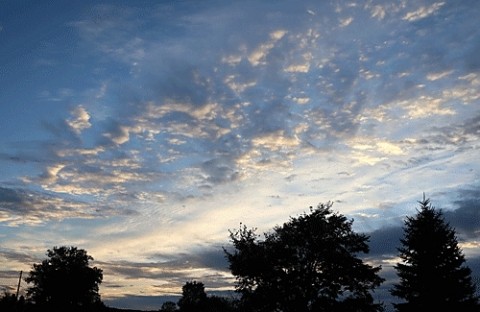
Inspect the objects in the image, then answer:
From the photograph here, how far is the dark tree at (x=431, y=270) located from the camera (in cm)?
3094

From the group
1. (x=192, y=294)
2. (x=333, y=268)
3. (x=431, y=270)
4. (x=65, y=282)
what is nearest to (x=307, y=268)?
(x=333, y=268)

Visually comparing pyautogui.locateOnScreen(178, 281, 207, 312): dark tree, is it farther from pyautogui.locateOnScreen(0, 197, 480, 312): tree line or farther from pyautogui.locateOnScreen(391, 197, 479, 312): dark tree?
pyautogui.locateOnScreen(391, 197, 479, 312): dark tree

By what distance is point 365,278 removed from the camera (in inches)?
1609

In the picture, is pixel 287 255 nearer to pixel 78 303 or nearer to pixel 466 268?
pixel 466 268

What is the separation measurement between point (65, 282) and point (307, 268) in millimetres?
59160

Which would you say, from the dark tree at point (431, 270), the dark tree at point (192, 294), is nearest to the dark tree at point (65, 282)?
the dark tree at point (192, 294)

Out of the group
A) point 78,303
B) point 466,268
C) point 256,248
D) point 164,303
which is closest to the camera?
point 466,268

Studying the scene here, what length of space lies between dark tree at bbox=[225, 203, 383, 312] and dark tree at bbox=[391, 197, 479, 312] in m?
6.99

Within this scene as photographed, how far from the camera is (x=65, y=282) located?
273 feet

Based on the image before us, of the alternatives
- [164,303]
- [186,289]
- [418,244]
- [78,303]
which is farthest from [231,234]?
[164,303]

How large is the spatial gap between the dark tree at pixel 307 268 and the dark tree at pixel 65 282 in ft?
160

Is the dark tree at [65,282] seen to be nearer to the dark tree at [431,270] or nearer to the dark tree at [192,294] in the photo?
the dark tree at [192,294]

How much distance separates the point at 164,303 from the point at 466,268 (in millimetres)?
139375

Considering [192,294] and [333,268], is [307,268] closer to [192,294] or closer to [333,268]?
[333,268]
